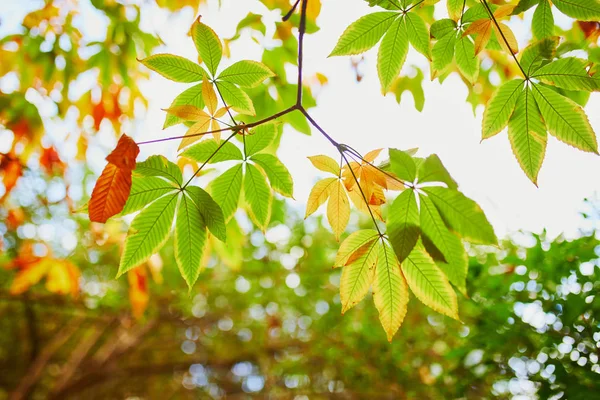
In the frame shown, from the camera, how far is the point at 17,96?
1564 millimetres

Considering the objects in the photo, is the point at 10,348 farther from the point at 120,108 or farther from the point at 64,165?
the point at 120,108

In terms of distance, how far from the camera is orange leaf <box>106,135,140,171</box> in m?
0.55

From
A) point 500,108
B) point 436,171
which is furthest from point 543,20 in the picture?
point 436,171

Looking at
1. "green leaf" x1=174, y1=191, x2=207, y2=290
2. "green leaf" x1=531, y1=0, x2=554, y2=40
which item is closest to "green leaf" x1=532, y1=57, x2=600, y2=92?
"green leaf" x1=531, y1=0, x2=554, y2=40

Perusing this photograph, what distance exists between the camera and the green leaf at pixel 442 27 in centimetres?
75

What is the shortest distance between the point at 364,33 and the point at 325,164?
0.24 meters

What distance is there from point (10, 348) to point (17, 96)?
19.6ft

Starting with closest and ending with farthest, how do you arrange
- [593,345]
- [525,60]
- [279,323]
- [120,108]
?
[525,60] < [593,345] < [120,108] < [279,323]

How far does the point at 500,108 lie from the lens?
2.16 feet

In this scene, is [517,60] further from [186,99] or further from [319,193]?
[186,99]

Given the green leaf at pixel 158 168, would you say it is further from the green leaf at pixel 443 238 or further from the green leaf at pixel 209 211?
the green leaf at pixel 443 238

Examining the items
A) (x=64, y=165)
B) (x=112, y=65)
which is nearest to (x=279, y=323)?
(x=64, y=165)

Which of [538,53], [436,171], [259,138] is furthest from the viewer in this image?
[259,138]

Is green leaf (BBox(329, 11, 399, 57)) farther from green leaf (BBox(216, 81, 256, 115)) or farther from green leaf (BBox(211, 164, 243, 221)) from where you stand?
green leaf (BBox(211, 164, 243, 221))
